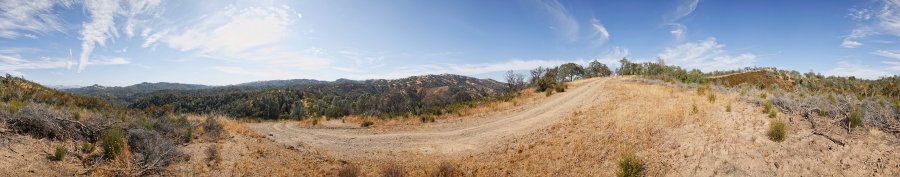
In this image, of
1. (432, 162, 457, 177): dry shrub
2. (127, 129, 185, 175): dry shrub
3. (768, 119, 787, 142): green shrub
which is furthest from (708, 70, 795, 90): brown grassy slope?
(127, 129, 185, 175): dry shrub

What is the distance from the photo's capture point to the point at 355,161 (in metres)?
11.5

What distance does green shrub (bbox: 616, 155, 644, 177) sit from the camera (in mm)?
7887

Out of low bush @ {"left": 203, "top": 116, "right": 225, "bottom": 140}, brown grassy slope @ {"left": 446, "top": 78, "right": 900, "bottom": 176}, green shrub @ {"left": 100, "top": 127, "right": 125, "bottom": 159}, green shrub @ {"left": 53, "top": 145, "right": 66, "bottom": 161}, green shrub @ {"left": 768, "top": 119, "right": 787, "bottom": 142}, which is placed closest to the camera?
brown grassy slope @ {"left": 446, "top": 78, "right": 900, "bottom": 176}

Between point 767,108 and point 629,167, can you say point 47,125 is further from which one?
point 767,108

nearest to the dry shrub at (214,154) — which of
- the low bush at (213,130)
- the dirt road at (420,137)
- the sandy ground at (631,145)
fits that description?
the low bush at (213,130)

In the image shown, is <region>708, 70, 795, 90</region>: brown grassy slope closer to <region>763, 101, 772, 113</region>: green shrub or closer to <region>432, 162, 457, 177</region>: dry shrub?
<region>763, 101, 772, 113</region>: green shrub

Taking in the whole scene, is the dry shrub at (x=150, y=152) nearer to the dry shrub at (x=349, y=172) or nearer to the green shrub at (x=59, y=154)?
the green shrub at (x=59, y=154)

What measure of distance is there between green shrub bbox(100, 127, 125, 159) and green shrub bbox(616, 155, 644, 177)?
39.8 ft

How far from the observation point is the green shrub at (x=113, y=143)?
7859 mm

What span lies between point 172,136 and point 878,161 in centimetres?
1793

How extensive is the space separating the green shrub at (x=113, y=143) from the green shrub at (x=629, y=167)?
1213 centimetres

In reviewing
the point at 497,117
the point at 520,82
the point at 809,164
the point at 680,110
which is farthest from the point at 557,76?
the point at 809,164

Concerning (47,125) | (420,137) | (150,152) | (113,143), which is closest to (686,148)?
Answer: (420,137)

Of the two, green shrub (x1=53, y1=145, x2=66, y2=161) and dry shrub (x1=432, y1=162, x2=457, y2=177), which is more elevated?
green shrub (x1=53, y1=145, x2=66, y2=161)
